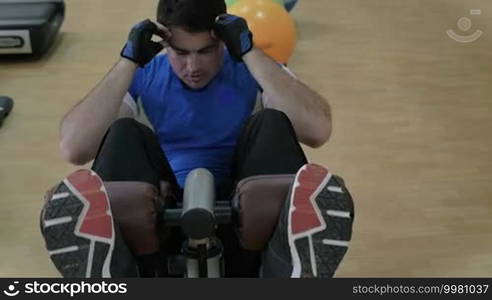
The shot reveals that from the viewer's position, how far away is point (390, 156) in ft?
8.38

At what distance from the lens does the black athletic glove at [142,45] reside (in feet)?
5.07

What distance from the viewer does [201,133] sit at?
170cm

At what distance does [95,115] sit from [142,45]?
20 centimetres

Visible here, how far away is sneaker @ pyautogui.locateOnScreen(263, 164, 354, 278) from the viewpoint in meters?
1.28

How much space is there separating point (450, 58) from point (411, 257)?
→ 1543 millimetres

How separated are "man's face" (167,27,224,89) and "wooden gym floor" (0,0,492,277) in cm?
71

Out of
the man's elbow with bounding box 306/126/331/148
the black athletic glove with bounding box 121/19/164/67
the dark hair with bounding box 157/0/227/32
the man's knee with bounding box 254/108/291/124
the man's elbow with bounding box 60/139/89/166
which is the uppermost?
the dark hair with bounding box 157/0/227/32

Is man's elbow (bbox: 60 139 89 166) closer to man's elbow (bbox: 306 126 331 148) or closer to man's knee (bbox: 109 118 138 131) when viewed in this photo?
man's knee (bbox: 109 118 138 131)

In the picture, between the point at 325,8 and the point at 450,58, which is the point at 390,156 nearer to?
the point at 450,58

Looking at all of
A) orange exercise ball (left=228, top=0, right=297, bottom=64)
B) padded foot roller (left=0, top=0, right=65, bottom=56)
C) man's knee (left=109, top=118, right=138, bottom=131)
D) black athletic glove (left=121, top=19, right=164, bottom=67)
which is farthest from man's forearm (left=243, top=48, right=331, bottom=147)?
padded foot roller (left=0, top=0, right=65, bottom=56)

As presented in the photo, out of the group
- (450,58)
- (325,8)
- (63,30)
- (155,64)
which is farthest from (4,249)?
(325,8)

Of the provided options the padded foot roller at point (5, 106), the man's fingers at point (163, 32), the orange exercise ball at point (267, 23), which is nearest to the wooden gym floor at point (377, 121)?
the padded foot roller at point (5, 106)

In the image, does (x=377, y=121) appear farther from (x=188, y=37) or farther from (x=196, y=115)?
(x=188, y=37)

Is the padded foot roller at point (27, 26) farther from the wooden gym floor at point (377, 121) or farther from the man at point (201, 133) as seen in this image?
the man at point (201, 133)
